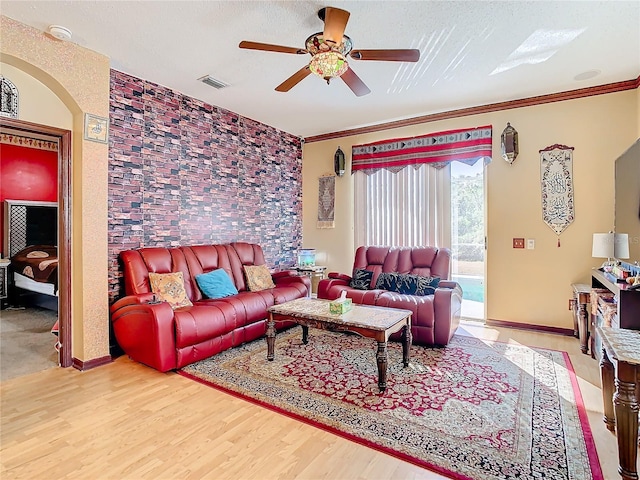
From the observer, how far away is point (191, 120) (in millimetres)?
4199

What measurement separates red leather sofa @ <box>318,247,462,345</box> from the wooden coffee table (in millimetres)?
532

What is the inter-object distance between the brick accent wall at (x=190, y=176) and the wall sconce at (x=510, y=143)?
328cm

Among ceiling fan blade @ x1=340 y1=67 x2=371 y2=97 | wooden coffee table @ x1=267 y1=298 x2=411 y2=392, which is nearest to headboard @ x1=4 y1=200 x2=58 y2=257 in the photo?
wooden coffee table @ x1=267 y1=298 x2=411 y2=392

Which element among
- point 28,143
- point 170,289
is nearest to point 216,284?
point 170,289

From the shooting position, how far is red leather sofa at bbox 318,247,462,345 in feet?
11.3

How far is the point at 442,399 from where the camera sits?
8.00 feet

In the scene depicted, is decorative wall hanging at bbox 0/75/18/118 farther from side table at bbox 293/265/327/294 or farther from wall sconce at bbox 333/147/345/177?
wall sconce at bbox 333/147/345/177

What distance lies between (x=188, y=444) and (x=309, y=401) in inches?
32.7

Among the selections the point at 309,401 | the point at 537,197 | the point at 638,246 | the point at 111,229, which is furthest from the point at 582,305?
the point at 111,229

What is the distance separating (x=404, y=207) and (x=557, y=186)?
1.90 m

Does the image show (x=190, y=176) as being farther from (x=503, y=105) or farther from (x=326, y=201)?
(x=503, y=105)

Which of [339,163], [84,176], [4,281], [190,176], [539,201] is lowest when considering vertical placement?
[4,281]

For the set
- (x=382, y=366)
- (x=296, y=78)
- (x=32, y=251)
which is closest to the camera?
(x=382, y=366)

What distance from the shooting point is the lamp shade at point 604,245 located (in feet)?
10.7
